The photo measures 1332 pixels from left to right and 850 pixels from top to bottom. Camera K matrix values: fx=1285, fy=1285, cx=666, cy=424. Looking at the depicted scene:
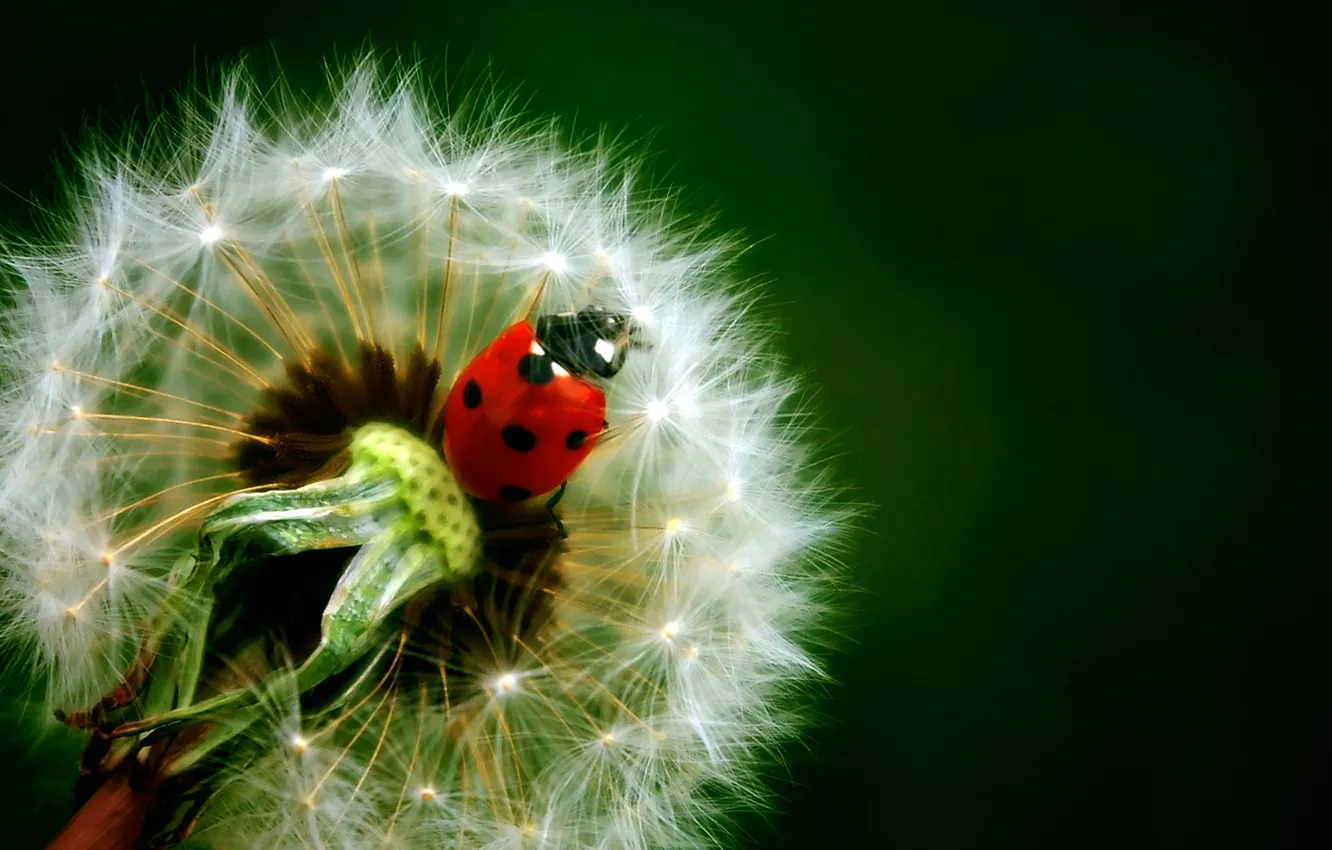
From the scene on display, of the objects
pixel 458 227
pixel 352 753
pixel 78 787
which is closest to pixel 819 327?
pixel 458 227

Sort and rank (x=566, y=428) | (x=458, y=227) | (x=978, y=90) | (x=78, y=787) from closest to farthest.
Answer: (x=78, y=787)
(x=566, y=428)
(x=458, y=227)
(x=978, y=90)

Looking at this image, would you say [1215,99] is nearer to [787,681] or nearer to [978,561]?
[978,561]

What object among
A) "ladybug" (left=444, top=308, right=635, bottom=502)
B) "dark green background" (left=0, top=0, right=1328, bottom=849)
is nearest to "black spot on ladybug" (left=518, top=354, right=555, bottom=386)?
"ladybug" (left=444, top=308, right=635, bottom=502)

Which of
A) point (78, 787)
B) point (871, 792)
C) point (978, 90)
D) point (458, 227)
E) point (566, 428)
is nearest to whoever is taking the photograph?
point (78, 787)

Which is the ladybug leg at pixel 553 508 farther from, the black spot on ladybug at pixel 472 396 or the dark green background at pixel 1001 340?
the dark green background at pixel 1001 340

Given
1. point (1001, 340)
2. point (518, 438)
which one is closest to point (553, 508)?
point (518, 438)

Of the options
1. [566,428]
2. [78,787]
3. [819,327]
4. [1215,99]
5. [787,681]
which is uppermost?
[1215,99]

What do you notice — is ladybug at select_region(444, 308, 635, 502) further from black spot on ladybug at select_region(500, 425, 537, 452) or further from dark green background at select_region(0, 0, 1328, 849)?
dark green background at select_region(0, 0, 1328, 849)

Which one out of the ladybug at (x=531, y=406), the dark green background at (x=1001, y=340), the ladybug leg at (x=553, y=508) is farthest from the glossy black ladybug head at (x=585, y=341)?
the dark green background at (x=1001, y=340)
